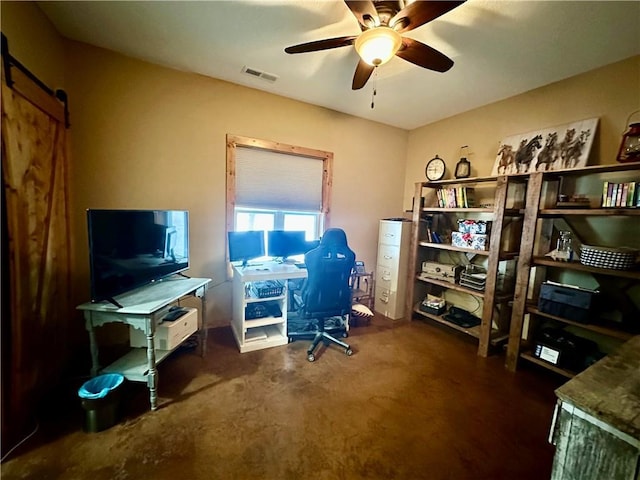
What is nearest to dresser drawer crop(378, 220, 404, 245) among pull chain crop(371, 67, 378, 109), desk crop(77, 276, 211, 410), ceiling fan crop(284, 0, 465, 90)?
pull chain crop(371, 67, 378, 109)

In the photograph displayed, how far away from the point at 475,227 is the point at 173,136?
331cm

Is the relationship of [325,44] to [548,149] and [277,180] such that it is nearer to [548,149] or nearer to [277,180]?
[277,180]

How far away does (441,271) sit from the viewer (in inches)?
124

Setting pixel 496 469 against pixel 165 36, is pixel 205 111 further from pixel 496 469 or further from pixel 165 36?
pixel 496 469

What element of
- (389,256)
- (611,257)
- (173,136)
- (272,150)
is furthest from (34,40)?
(611,257)

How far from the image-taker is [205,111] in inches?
105

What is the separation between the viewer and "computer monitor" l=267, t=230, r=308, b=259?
119 inches

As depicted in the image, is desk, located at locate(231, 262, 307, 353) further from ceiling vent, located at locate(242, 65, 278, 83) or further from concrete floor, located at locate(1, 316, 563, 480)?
ceiling vent, located at locate(242, 65, 278, 83)

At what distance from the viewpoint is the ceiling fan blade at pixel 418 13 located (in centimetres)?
127

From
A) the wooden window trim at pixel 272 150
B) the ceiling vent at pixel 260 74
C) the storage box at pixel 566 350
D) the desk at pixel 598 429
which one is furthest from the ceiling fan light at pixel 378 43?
the storage box at pixel 566 350

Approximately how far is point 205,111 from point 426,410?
3358 mm

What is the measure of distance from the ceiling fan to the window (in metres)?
1.40

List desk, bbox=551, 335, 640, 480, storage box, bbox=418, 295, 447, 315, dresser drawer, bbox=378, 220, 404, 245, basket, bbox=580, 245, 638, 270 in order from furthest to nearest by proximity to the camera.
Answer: dresser drawer, bbox=378, 220, 404, 245, storage box, bbox=418, 295, 447, 315, basket, bbox=580, 245, 638, 270, desk, bbox=551, 335, 640, 480

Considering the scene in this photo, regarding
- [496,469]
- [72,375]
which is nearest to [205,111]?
[72,375]
